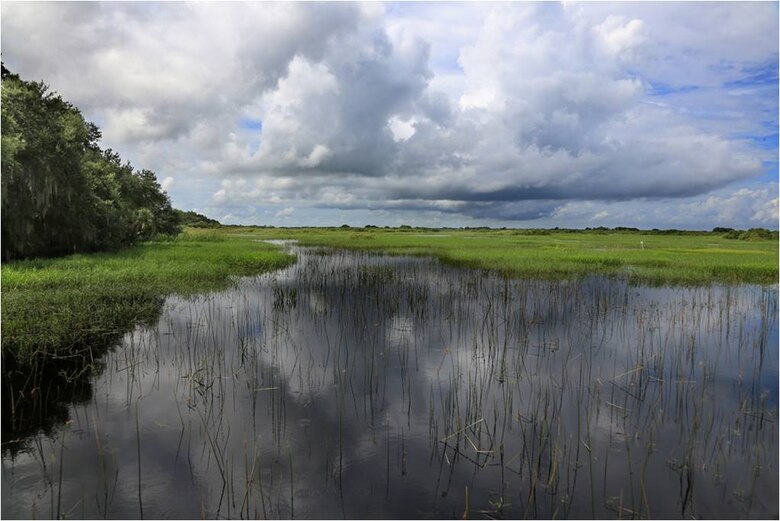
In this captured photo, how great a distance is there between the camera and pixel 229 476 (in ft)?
23.7

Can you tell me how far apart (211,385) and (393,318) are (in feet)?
27.0

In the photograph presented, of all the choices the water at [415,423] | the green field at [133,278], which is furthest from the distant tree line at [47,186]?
the water at [415,423]

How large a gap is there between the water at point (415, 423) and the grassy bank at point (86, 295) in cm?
152

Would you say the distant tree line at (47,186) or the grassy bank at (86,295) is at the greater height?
the distant tree line at (47,186)

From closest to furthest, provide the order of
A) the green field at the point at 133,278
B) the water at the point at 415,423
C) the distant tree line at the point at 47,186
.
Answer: the water at the point at 415,423 < the green field at the point at 133,278 < the distant tree line at the point at 47,186

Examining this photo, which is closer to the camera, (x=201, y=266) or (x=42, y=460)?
(x=42, y=460)

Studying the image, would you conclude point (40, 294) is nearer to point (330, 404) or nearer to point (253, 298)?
point (253, 298)

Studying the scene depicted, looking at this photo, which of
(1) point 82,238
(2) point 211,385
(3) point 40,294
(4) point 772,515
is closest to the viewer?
(4) point 772,515

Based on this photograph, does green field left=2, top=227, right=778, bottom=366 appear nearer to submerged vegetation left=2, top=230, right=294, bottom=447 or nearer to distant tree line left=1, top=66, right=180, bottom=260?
submerged vegetation left=2, top=230, right=294, bottom=447

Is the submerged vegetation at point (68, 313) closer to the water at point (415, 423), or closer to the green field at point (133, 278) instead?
the green field at point (133, 278)

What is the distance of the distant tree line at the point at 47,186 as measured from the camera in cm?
2481

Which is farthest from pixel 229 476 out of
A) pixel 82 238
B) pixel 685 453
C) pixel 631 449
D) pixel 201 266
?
pixel 82 238

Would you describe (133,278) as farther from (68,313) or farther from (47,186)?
(47,186)

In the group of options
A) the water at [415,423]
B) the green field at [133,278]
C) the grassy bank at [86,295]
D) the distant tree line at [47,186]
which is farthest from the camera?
the distant tree line at [47,186]
